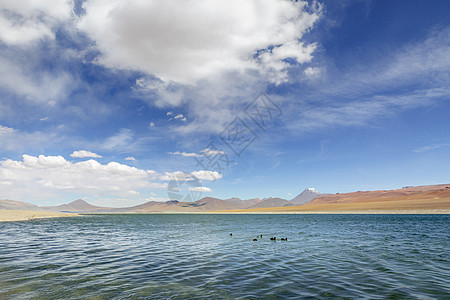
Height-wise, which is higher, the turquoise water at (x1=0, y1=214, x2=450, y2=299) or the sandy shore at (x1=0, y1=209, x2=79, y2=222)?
the sandy shore at (x1=0, y1=209, x2=79, y2=222)

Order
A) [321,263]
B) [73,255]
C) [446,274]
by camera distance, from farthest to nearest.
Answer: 1. [73,255]
2. [321,263]
3. [446,274]

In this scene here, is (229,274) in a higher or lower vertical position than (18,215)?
lower

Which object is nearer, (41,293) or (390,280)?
(41,293)

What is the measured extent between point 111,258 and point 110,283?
7.73m

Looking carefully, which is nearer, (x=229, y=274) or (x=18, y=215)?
Result: (x=229, y=274)

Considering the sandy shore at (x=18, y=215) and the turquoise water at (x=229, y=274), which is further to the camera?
the sandy shore at (x=18, y=215)

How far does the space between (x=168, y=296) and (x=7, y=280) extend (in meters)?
9.08

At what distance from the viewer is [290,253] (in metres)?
20.8

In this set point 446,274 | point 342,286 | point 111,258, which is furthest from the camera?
point 111,258

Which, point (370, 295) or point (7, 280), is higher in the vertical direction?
point (7, 280)

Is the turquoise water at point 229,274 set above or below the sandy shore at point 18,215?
below

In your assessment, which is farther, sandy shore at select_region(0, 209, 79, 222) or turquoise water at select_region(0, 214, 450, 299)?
sandy shore at select_region(0, 209, 79, 222)

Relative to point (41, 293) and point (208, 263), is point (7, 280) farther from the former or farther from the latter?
point (208, 263)

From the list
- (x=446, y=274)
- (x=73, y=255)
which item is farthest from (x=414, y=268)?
(x=73, y=255)
